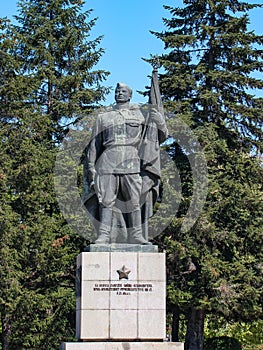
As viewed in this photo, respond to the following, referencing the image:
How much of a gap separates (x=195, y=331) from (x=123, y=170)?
11.7 metres

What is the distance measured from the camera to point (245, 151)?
23.4 m

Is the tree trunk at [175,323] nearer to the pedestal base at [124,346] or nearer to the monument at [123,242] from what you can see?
the monument at [123,242]

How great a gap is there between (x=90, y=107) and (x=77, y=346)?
50.8 ft

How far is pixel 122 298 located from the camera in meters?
10.6

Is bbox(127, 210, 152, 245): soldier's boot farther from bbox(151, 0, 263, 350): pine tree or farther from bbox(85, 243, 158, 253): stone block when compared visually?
bbox(151, 0, 263, 350): pine tree

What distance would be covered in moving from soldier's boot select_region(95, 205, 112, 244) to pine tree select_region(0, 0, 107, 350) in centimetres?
966

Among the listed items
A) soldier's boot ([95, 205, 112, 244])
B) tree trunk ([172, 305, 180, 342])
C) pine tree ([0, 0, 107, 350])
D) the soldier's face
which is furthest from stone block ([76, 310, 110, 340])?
tree trunk ([172, 305, 180, 342])

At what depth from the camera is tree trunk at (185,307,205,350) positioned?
69.9 feet

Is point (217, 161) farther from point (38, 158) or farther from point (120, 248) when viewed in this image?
point (120, 248)

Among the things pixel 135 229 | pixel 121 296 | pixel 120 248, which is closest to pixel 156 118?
pixel 135 229

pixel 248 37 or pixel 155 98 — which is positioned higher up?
pixel 248 37

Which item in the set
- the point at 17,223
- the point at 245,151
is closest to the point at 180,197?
the point at 245,151

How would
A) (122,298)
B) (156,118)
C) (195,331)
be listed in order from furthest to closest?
(195,331) < (156,118) < (122,298)

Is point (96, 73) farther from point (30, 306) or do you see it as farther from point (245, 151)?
point (30, 306)
